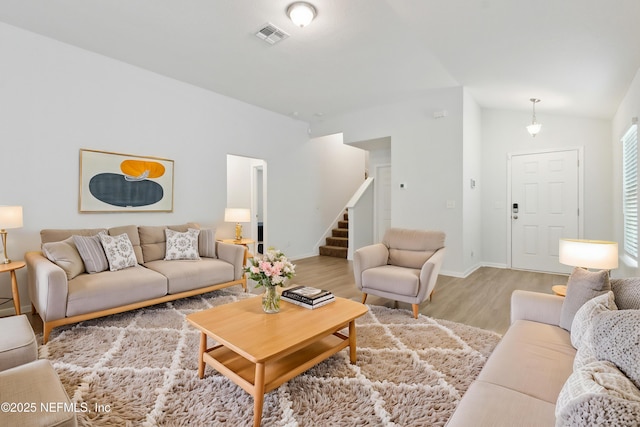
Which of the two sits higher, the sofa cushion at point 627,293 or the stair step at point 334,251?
the sofa cushion at point 627,293

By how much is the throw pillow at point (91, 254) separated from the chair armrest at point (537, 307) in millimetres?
3597

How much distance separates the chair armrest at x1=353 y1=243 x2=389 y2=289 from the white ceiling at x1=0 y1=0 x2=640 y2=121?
2241 millimetres

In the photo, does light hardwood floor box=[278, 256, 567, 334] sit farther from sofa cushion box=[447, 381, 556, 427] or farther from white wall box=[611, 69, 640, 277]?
sofa cushion box=[447, 381, 556, 427]

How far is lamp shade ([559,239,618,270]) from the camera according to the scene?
7.02 feet

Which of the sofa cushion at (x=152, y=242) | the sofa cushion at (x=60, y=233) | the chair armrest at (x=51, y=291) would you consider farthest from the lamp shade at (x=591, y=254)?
the sofa cushion at (x=60, y=233)

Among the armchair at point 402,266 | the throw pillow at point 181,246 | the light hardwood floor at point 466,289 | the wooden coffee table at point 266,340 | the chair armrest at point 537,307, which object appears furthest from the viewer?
the throw pillow at point 181,246

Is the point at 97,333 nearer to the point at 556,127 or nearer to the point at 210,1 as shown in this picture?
the point at 210,1

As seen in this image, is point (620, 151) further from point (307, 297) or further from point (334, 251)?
point (334, 251)

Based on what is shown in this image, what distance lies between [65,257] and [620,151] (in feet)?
20.7

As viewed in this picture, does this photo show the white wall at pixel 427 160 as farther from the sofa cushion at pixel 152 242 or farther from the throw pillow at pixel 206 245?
the sofa cushion at pixel 152 242

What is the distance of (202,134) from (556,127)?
5.48m

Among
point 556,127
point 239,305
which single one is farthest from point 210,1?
point 556,127

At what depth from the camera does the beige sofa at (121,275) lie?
2.51 metres

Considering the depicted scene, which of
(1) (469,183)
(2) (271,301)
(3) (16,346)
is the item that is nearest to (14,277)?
(3) (16,346)
